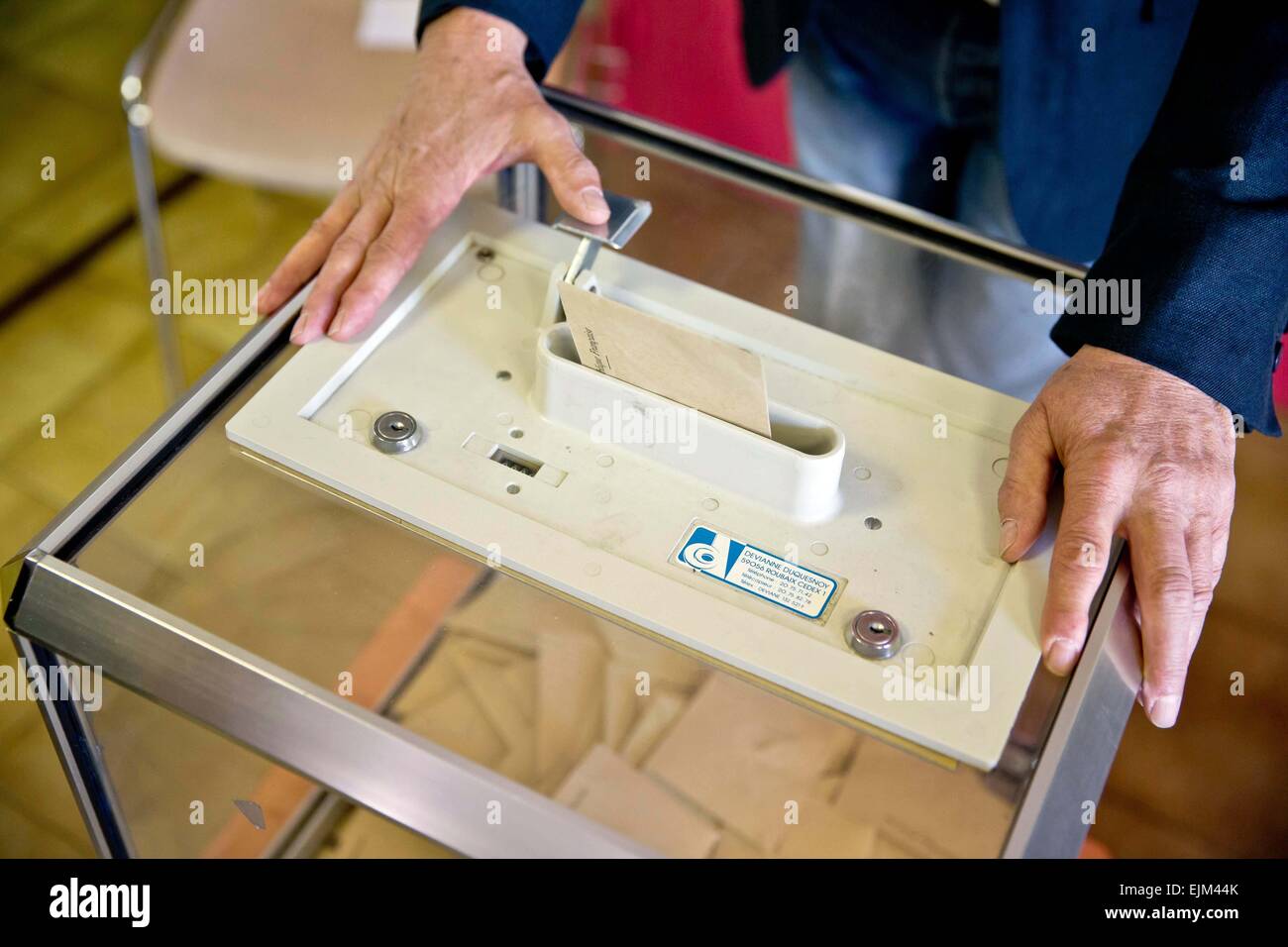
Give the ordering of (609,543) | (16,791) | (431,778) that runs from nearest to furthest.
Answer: (431,778) → (609,543) → (16,791)

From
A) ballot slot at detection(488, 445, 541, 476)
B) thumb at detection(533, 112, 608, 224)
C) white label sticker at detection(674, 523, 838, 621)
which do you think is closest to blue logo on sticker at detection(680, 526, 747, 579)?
white label sticker at detection(674, 523, 838, 621)

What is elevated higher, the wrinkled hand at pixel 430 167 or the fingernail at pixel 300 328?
the wrinkled hand at pixel 430 167

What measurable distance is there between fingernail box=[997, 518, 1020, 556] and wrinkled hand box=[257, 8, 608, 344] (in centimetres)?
34

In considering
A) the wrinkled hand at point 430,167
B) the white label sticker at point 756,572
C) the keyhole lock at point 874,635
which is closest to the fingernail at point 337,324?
the wrinkled hand at point 430,167

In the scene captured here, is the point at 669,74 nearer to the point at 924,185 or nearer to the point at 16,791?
the point at 924,185

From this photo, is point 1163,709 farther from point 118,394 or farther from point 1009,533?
point 118,394

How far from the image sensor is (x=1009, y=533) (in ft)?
2.57

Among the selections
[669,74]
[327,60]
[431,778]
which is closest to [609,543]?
[431,778]

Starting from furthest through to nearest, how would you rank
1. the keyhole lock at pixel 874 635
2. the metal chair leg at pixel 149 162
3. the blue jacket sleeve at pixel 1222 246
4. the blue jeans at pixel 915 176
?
the metal chair leg at pixel 149 162, the blue jeans at pixel 915 176, the blue jacket sleeve at pixel 1222 246, the keyhole lock at pixel 874 635

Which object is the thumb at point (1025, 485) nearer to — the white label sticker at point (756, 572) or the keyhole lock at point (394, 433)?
the white label sticker at point (756, 572)

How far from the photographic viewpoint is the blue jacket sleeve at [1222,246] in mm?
835

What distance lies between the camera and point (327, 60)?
169 centimetres

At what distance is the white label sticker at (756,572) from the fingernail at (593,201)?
0.82 ft

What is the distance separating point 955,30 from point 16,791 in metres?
1.22
